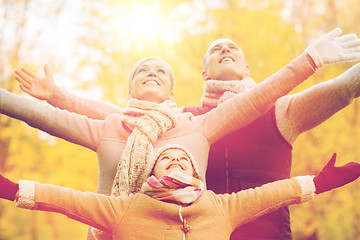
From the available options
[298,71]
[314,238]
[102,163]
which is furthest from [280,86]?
[314,238]

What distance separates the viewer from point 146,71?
2635 mm

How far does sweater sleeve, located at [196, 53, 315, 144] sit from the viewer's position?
225 centimetres

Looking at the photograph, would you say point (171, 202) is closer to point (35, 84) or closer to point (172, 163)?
point (172, 163)

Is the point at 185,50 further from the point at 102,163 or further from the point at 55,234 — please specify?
the point at 102,163

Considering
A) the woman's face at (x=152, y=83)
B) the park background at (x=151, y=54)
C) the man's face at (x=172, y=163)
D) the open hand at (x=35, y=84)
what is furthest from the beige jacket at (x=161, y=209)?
the park background at (x=151, y=54)

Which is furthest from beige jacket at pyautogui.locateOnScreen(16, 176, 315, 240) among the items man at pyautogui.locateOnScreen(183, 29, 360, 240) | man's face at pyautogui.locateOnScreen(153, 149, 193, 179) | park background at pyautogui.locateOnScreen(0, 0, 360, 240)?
park background at pyautogui.locateOnScreen(0, 0, 360, 240)

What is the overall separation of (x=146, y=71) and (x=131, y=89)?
15 cm

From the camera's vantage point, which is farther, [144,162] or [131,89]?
[131,89]

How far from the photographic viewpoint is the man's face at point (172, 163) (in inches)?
80.5

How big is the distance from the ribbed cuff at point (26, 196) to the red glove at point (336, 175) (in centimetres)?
134

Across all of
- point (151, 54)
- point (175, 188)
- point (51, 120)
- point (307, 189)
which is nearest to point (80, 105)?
point (51, 120)

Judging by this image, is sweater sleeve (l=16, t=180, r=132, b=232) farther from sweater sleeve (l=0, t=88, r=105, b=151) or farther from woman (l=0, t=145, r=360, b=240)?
sweater sleeve (l=0, t=88, r=105, b=151)

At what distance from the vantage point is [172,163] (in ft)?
6.73

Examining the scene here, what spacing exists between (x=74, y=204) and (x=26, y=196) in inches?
8.5
